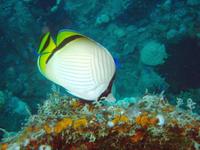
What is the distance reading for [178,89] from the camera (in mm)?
9305

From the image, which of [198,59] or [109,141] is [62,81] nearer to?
[109,141]

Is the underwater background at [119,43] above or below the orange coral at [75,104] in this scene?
below

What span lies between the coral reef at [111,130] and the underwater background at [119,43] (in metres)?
6.69

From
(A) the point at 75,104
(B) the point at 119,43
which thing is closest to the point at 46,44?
(A) the point at 75,104

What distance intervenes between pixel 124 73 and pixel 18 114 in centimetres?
454

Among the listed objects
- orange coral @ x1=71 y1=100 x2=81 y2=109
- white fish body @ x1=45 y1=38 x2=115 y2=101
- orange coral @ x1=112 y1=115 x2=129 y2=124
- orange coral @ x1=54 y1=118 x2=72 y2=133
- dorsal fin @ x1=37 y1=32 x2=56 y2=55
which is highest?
dorsal fin @ x1=37 y1=32 x2=56 y2=55

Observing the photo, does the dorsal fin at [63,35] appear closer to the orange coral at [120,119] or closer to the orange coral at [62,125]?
the orange coral at [62,125]

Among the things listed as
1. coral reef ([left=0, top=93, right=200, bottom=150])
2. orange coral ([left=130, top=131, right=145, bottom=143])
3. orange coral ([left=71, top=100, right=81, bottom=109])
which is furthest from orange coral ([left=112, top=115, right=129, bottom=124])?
orange coral ([left=71, top=100, right=81, bottom=109])

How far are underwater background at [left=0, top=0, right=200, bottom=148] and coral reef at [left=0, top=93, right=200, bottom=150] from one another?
6687 mm

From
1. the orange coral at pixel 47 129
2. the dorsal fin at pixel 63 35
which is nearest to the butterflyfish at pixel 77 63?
the dorsal fin at pixel 63 35

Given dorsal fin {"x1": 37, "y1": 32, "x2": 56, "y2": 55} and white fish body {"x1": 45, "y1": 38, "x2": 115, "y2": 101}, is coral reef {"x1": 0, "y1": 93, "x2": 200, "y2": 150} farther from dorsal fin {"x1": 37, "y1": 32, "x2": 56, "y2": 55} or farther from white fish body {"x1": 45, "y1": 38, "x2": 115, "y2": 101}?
dorsal fin {"x1": 37, "y1": 32, "x2": 56, "y2": 55}

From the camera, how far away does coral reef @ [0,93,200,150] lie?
1883 millimetres

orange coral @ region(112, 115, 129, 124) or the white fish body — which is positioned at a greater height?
the white fish body

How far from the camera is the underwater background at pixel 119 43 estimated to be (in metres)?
9.57
